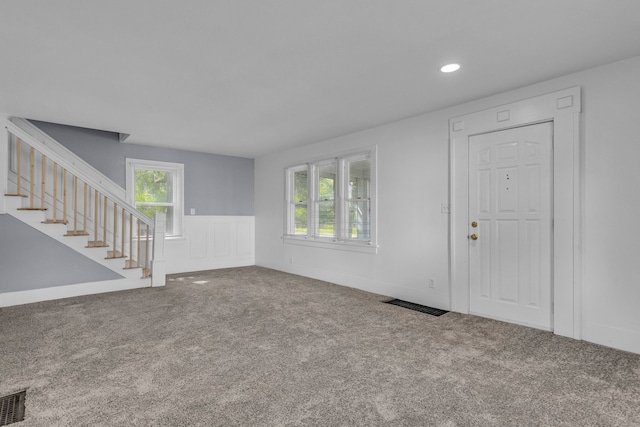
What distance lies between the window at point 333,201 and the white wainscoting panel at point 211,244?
1.27 metres

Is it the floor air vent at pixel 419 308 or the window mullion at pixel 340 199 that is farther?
the window mullion at pixel 340 199

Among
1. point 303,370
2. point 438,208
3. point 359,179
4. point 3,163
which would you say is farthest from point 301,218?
point 3,163

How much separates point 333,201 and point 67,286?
158 inches

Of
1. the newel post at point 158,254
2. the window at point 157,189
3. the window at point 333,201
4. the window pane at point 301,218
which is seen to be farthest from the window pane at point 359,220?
the window at point 157,189

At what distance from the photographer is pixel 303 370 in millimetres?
2412

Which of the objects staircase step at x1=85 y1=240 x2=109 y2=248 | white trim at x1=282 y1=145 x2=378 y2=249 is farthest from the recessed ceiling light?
staircase step at x1=85 y1=240 x2=109 y2=248

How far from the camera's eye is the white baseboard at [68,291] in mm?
4285

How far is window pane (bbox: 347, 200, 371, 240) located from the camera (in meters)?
5.08

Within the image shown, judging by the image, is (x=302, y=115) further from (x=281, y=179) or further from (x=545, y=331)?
(x=545, y=331)

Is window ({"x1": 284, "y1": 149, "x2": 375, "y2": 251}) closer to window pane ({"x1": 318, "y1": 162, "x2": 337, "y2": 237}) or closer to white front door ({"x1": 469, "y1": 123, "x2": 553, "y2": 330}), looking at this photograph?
window pane ({"x1": 318, "y1": 162, "x2": 337, "y2": 237})

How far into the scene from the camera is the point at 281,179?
6.63 metres

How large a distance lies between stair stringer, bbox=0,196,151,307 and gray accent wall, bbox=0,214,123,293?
72 millimetres

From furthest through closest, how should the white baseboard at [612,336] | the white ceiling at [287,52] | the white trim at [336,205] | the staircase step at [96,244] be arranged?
the white trim at [336,205]
the staircase step at [96,244]
the white baseboard at [612,336]
the white ceiling at [287,52]

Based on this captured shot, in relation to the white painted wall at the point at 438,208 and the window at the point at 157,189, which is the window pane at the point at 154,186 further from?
the white painted wall at the point at 438,208
